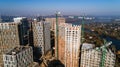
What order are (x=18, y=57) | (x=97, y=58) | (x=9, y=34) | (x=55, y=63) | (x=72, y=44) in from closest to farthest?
1. (x=18, y=57)
2. (x=97, y=58)
3. (x=72, y=44)
4. (x=9, y=34)
5. (x=55, y=63)

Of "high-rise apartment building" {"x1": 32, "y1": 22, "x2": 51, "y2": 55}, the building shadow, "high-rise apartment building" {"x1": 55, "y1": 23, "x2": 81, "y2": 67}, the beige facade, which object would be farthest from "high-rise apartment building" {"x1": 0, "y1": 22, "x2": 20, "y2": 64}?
the beige facade

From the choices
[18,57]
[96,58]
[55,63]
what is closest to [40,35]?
[55,63]

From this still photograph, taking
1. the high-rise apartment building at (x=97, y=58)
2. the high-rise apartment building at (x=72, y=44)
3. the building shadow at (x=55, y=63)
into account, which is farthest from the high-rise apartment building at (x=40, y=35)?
the high-rise apartment building at (x=97, y=58)

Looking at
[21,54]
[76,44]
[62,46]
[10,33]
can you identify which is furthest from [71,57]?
[10,33]

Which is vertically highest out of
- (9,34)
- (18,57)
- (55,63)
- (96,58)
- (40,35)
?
(9,34)

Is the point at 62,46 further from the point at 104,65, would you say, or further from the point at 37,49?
the point at 104,65

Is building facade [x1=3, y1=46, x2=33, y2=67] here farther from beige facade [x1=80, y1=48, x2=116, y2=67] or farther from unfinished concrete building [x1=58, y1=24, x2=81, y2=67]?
beige facade [x1=80, y1=48, x2=116, y2=67]

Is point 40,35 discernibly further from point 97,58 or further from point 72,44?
point 97,58
